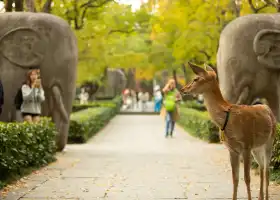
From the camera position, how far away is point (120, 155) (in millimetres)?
13383

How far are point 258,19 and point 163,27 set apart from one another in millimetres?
16551

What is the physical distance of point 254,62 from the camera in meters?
11.2

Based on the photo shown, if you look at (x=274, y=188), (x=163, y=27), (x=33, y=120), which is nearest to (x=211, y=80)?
(x=274, y=188)

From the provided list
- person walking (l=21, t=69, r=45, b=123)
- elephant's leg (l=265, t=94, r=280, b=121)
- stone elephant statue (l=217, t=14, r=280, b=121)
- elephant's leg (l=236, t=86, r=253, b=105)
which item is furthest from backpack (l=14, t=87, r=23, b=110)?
elephant's leg (l=265, t=94, r=280, b=121)

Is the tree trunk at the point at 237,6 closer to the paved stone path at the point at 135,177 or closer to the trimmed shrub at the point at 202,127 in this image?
the trimmed shrub at the point at 202,127

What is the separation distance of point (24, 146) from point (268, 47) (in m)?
A: 4.75

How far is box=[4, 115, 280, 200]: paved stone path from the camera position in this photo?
25.0ft

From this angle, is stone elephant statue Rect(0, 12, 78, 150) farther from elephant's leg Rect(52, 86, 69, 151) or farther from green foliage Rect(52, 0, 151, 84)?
green foliage Rect(52, 0, 151, 84)

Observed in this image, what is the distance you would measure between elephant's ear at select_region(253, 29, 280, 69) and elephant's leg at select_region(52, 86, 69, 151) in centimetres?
392

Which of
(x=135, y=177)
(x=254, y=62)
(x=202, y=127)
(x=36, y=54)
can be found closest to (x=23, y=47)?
(x=36, y=54)

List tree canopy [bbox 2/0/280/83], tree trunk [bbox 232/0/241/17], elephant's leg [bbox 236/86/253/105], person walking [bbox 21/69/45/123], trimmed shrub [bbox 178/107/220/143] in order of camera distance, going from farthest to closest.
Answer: tree canopy [bbox 2/0/280/83], tree trunk [bbox 232/0/241/17], trimmed shrub [bbox 178/107/220/143], person walking [bbox 21/69/45/123], elephant's leg [bbox 236/86/253/105]

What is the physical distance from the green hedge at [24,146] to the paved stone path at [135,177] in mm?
265

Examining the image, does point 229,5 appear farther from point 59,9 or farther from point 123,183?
point 123,183

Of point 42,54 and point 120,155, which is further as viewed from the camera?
point 120,155
